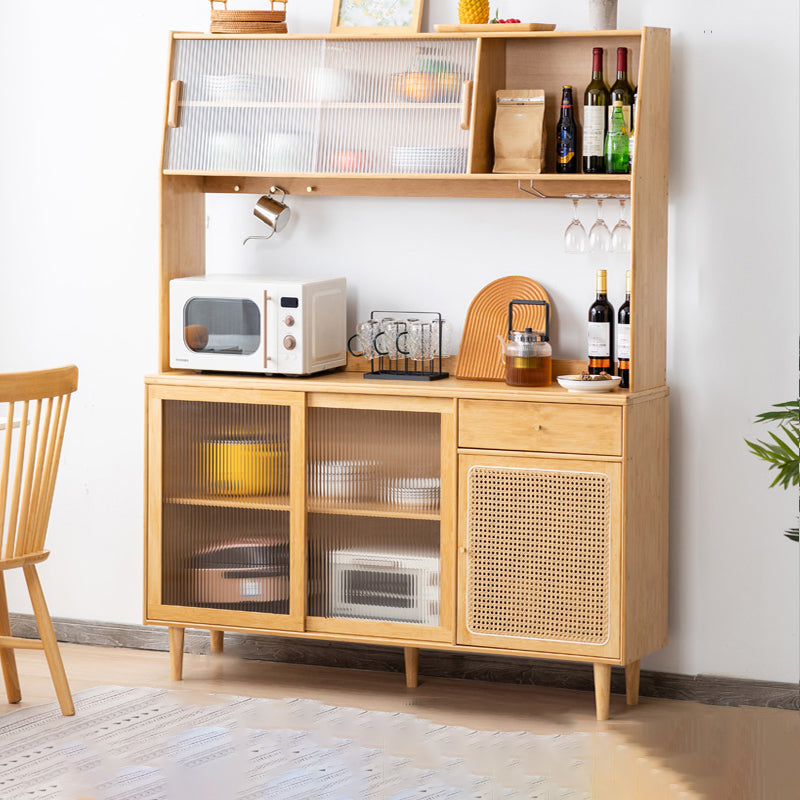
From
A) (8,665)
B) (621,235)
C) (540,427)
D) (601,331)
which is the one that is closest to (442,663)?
(540,427)

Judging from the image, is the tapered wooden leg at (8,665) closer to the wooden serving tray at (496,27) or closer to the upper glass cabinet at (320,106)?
the upper glass cabinet at (320,106)

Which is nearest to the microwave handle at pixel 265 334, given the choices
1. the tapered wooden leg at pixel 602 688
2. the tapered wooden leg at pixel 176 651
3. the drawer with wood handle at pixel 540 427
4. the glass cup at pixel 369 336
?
the glass cup at pixel 369 336

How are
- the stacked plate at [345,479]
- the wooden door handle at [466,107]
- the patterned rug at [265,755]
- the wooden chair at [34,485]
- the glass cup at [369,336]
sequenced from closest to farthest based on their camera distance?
the patterned rug at [265,755], the wooden chair at [34,485], the wooden door handle at [466,107], the stacked plate at [345,479], the glass cup at [369,336]

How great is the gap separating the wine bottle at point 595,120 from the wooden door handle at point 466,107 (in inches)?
12.8

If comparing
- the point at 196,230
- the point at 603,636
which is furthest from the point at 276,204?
the point at 603,636

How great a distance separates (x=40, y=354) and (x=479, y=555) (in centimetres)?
179

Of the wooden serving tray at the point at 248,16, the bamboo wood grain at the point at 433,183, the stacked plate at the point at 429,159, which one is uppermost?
the wooden serving tray at the point at 248,16

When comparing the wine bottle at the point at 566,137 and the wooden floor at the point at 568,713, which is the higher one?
the wine bottle at the point at 566,137

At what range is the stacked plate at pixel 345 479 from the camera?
12.7 feet

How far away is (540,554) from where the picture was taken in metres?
3.69

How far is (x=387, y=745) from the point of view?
3529mm

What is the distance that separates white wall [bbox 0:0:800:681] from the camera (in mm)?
3775

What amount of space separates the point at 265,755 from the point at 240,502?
2.67ft

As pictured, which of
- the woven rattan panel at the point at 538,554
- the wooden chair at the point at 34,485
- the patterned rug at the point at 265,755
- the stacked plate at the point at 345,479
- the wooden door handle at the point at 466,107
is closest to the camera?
the patterned rug at the point at 265,755
